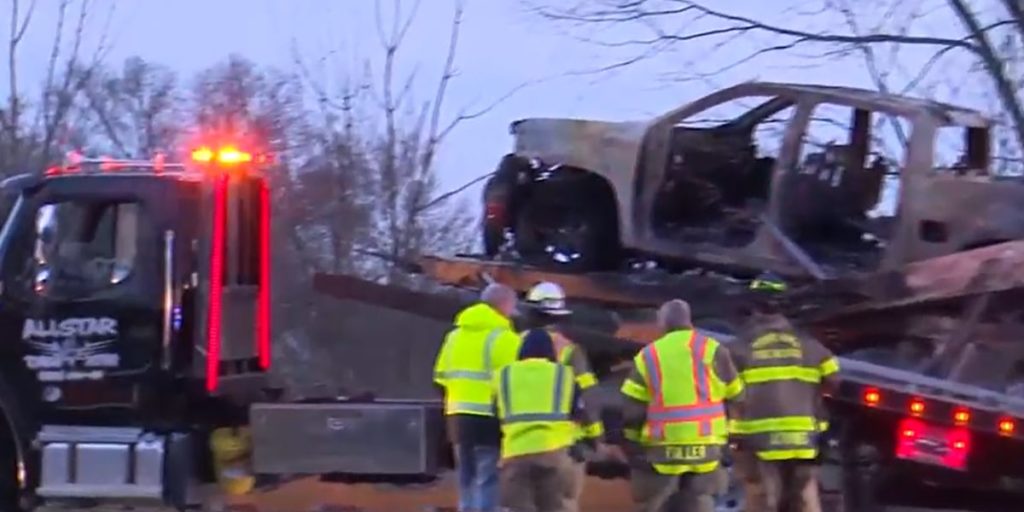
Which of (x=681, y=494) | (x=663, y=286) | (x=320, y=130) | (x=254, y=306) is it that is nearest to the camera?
(x=681, y=494)

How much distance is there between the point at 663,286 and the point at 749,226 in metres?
0.71

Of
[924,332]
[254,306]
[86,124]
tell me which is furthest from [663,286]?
[86,124]

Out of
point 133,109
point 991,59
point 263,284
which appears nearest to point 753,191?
point 263,284

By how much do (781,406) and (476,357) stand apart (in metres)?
1.67

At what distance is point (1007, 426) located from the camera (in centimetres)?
948

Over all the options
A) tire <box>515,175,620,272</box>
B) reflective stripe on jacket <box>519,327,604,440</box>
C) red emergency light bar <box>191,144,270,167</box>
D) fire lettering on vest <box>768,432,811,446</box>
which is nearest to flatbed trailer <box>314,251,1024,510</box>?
tire <box>515,175,620,272</box>

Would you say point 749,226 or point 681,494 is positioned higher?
point 749,226

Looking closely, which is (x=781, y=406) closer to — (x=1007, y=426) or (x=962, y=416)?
(x=962, y=416)

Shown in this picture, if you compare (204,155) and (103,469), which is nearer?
(103,469)

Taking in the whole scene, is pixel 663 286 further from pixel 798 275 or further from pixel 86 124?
pixel 86 124

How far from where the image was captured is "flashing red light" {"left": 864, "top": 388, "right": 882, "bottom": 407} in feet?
32.4

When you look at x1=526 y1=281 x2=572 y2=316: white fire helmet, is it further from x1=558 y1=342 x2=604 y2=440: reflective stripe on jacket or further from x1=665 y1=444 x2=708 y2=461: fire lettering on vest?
x1=665 y1=444 x2=708 y2=461: fire lettering on vest

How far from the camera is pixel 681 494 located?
9.39 metres

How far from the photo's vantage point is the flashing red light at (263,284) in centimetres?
1130
